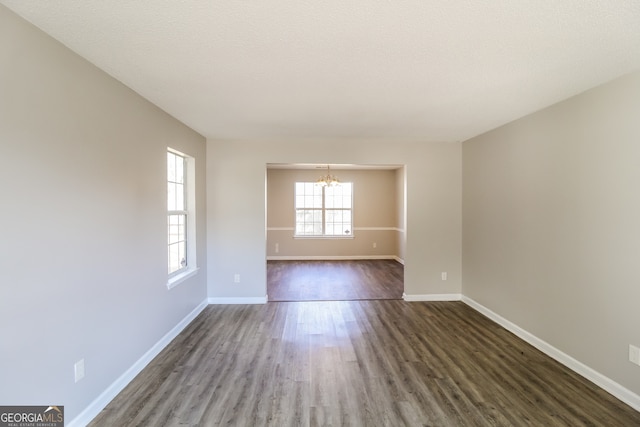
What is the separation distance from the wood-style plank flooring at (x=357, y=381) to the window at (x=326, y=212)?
432 centimetres

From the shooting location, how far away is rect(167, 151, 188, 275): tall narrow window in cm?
324

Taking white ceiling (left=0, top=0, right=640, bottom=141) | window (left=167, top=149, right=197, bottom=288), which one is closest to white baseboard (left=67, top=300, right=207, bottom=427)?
window (left=167, top=149, right=197, bottom=288)

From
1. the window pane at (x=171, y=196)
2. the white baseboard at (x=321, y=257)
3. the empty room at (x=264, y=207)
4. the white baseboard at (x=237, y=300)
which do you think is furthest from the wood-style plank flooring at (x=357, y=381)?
the white baseboard at (x=321, y=257)

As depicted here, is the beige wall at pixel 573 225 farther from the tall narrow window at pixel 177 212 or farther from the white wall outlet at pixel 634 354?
the tall narrow window at pixel 177 212

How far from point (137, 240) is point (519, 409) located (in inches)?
127

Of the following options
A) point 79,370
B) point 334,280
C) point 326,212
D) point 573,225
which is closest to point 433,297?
point 334,280

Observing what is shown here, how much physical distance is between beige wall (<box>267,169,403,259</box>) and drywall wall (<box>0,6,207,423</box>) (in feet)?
16.2

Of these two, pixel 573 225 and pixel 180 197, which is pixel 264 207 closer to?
pixel 180 197

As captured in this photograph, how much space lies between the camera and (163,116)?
2.84 metres

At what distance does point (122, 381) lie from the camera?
87.1 inches

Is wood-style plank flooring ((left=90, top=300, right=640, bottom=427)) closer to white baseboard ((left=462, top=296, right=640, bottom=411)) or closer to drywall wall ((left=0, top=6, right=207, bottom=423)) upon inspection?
white baseboard ((left=462, top=296, right=640, bottom=411))

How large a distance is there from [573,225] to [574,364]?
1204mm

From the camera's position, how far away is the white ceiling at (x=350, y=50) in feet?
4.54

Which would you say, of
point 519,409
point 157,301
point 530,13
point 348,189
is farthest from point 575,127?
point 348,189
